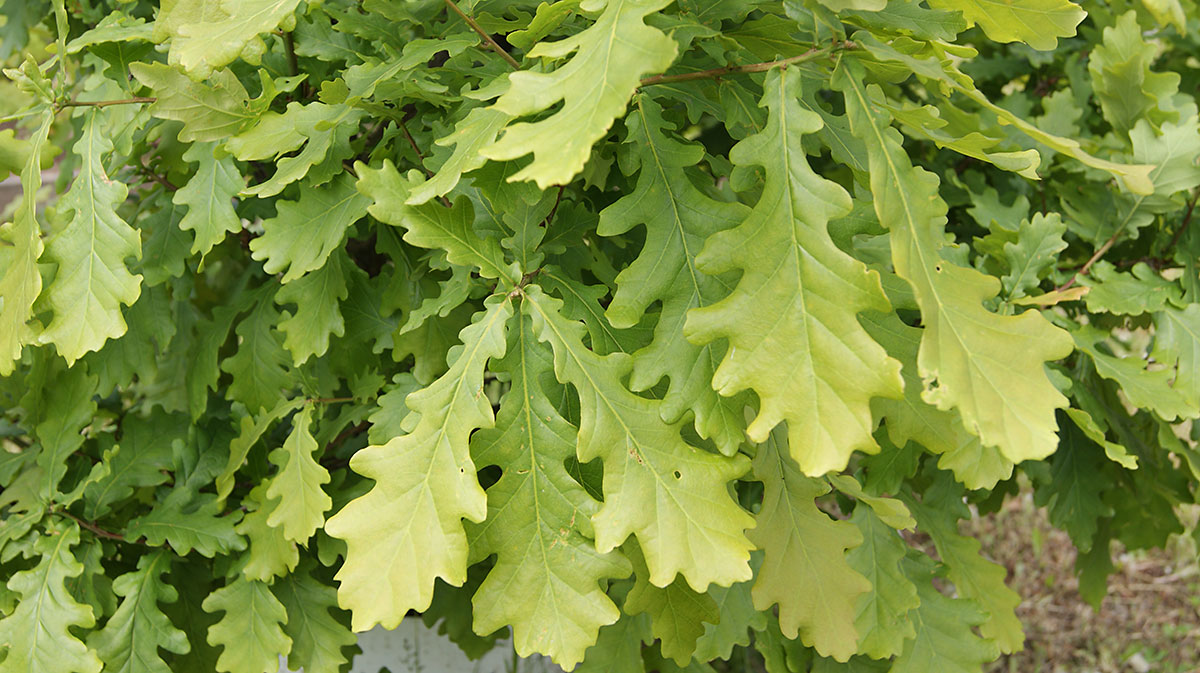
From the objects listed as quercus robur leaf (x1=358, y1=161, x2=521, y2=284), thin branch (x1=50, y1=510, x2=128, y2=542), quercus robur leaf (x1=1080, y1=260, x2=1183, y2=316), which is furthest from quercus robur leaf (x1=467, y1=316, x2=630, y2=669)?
quercus robur leaf (x1=1080, y1=260, x2=1183, y2=316)

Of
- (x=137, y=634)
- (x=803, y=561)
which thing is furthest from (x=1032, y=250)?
(x=137, y=634)

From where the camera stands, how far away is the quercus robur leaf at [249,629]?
1465mm

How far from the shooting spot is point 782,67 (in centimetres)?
104

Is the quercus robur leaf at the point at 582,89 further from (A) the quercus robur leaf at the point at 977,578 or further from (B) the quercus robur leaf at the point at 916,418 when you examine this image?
(A) the quercus robur leaf at the point at 977,578

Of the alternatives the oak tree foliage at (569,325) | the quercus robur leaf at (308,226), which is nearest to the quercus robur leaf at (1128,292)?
the oak tree foliage at (569,325)

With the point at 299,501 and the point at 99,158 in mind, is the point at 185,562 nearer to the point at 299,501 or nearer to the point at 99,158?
the point at 299,501

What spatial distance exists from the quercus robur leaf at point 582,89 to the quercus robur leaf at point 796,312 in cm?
20

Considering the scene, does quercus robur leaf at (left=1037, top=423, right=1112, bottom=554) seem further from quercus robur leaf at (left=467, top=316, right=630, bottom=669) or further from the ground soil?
the ground soil

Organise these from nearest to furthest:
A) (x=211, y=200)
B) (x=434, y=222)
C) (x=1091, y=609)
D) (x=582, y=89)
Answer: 1. (x=582, y=89)
2. (x=434, y=222)
3. (x=211, y=200)
4. (x=1091, y=609)

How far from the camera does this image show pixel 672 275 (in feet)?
3.75

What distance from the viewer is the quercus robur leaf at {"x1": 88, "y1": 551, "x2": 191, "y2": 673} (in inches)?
57.1

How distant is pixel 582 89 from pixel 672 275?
1.05ft

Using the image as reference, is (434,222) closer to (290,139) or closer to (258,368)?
(290,139)

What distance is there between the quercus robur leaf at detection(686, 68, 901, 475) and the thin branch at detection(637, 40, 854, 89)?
26 mm
